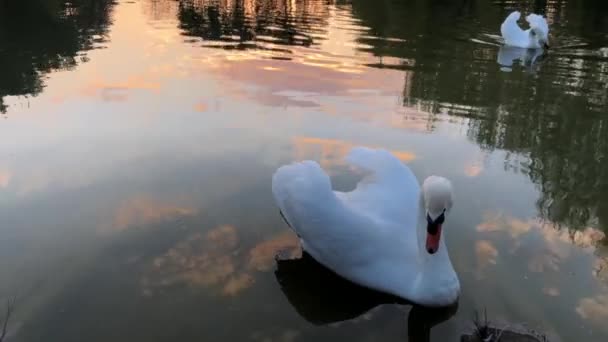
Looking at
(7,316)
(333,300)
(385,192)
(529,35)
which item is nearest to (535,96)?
(529,35)

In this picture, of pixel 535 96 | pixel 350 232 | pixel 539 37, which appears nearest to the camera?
pixel 350 232

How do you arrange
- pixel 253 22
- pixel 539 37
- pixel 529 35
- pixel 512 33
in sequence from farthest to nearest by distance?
pixel 253 22
pixel 512 33
pixel 529 35
pixel 539 37

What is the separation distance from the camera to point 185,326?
17.3 ft

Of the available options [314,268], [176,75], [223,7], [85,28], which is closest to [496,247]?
[314,268]

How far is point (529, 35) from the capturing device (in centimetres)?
1811

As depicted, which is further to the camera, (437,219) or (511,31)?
(511,31)

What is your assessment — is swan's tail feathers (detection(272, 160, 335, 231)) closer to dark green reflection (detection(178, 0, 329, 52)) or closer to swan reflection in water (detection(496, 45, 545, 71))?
swan reflection in water (detection(496, 45, 545, 71))

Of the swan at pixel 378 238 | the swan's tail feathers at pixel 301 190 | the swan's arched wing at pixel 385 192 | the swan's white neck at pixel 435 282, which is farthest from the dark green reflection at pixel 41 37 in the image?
the swan's white neck at pixel 435 282

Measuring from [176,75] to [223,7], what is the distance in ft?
47.1

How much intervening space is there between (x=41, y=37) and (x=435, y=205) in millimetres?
16854

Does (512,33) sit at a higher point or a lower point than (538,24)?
lower

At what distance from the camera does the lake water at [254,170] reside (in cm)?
552

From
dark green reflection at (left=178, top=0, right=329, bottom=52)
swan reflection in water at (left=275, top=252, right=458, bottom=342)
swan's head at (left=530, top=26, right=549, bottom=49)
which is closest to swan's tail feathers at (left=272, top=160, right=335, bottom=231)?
swan reflection in water at (left=275, top=252, right=458, bottom=342)

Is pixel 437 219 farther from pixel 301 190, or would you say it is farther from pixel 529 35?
pixel 529 35
